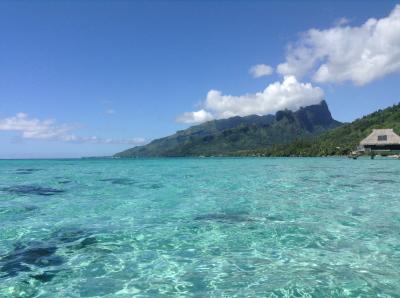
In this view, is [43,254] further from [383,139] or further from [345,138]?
[345,138]

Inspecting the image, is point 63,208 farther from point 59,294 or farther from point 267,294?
point 267,294

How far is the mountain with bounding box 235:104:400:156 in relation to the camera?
121 m

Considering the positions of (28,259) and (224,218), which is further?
(224,218)

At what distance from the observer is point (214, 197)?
24828mm

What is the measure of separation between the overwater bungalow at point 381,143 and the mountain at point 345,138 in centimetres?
874

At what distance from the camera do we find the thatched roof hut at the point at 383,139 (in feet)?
329

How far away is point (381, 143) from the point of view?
3991 inches

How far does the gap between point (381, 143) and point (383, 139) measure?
6.16 ft

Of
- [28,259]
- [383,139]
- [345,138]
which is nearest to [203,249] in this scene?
[28,259]

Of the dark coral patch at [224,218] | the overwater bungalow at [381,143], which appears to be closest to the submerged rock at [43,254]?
the dark coral patch at [224,218]

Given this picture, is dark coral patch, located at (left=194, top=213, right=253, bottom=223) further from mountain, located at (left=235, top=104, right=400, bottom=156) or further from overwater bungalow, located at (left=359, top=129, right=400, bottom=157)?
mountain, located at (left=235, top=104, right=400, bottom=156)

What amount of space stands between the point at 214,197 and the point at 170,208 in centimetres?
484

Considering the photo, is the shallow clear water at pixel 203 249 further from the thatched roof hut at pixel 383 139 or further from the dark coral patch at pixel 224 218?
the thatched roof hut at pixel 383 139

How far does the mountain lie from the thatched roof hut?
9.13 meters
